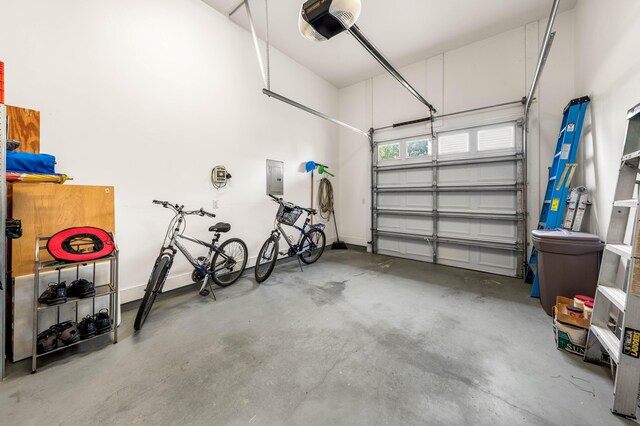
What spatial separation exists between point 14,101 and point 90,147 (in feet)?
1.84

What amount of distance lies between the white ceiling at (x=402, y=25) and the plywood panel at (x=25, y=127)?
2655 mm

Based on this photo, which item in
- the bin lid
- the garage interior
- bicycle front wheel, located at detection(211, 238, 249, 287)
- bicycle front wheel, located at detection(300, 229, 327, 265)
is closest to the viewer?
the garage interior

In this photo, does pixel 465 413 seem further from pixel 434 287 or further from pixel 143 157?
pixel 143 157

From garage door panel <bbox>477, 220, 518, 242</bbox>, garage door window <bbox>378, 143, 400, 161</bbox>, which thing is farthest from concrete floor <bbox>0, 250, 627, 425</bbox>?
garage door window <bbox>378, 143, 400, 161</bbox>

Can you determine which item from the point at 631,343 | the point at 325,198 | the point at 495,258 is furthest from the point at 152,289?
the point at 495,258

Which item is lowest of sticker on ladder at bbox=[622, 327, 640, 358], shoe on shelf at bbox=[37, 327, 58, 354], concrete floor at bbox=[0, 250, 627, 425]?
concrete floor at bbox=[0, 250, 627, 425]

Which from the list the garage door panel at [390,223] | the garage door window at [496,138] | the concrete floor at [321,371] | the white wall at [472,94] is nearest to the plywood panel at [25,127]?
the concrete floor at [321,371]

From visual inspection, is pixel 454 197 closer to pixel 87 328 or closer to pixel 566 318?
pixel 566 318

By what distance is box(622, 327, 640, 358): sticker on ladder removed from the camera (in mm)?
1304

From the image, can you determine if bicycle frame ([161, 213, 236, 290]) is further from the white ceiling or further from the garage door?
the garage door

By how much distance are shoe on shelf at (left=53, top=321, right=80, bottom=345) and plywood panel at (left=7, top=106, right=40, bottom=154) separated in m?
1.56

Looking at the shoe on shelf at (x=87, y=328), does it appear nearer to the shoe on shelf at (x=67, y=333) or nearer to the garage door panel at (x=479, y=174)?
the shoe on shelf at (x=67, y=333)

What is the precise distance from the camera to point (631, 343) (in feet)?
4.32

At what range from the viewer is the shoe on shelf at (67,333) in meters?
1.79
